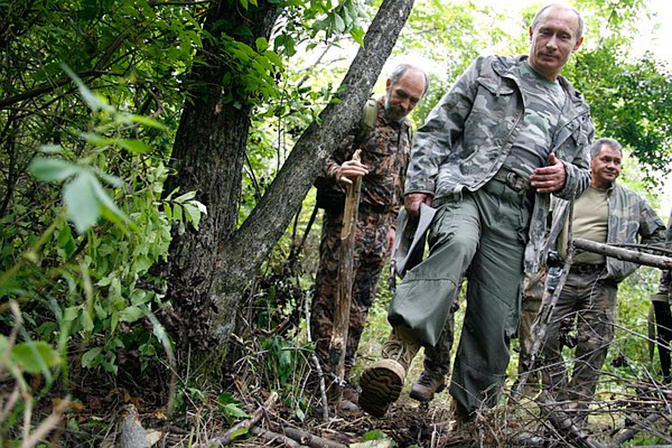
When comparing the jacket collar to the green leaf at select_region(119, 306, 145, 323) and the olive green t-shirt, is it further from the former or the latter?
the green leaf at select_region(119, 306, 145, 323)

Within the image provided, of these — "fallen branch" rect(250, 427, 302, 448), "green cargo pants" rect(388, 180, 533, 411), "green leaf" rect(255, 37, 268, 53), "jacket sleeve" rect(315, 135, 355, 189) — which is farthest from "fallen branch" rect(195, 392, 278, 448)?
"green leaf" rect(255, 37, 268, 53)

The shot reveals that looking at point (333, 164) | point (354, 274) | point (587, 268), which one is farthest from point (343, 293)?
point (587, 268)

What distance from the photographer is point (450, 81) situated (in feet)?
40.1

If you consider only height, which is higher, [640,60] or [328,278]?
[640,60]

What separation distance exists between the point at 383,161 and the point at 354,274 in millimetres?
939

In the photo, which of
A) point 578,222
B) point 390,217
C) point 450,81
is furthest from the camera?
point 450,81

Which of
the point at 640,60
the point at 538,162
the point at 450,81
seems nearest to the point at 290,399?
the point at 538,162

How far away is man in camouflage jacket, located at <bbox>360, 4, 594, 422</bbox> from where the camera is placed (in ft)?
13.5

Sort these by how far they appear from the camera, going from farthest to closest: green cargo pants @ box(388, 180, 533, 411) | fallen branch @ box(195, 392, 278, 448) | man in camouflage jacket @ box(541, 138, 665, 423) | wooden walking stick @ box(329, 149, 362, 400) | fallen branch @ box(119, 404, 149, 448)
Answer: man in camouflage jacket @ box(541, 138, 665, 423), wooden walking stick @ box(329, 149, 362, 400), green cargo pants @ box(388, 180, 533, 411), fallen branch @ box(195, 392, 278, 448), fallen branch @ box(119, 404, 149, 448)

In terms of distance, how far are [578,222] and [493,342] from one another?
288 centimetres

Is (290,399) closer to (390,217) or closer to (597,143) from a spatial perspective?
(390,217)

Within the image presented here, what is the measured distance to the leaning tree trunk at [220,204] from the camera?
149 inches

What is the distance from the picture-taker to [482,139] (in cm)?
424

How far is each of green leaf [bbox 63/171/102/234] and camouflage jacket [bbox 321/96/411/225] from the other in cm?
454
